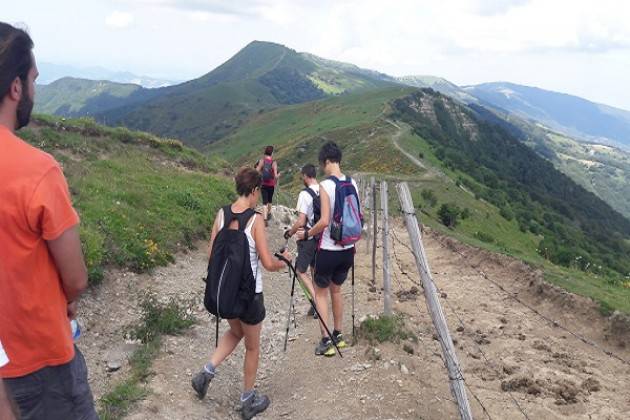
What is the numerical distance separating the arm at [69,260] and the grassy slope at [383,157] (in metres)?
11.5

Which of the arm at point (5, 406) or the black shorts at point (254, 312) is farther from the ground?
the arm at point (5, 406)

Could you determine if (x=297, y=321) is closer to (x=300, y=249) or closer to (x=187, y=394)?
(x=300, y=249)

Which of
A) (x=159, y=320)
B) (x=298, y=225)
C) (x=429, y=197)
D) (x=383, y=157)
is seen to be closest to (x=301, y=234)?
(x=298, y=225)

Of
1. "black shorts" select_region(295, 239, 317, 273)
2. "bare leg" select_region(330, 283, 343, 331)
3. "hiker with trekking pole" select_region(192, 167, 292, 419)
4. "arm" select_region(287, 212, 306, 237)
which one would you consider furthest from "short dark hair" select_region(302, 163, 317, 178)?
"hiker with trekking pole" select_region(192, 167, 292, 419)

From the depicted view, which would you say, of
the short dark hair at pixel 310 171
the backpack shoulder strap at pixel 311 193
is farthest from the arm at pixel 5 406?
the short dark hair at pixel 310 171

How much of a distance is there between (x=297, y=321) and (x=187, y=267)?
2.87 meters

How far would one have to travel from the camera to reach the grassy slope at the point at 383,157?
49.3 ft

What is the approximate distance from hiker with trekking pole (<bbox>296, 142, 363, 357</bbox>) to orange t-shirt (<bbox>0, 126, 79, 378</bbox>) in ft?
14.1

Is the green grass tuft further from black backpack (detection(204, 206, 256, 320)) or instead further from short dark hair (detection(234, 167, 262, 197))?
short dark hair (detection(234, 167, 262, 197))

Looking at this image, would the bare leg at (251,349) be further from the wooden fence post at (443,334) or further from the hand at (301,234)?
the wooden fence post at (443,334)

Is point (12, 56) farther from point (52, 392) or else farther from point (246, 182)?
point (246, 182)

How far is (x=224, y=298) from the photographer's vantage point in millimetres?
5543

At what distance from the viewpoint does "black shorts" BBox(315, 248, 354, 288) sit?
7230mm

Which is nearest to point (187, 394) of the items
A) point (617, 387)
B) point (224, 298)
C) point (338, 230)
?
point (224, 298)
